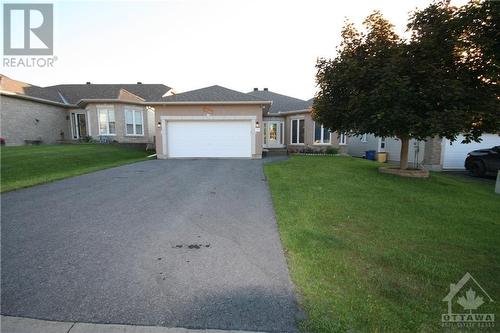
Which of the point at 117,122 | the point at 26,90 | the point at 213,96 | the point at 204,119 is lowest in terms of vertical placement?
the point at 204,119

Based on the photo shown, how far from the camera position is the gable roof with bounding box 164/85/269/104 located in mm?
14469

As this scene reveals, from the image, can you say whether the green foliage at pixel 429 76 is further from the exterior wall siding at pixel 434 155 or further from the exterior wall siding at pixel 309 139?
the exterior wall siding at pixel 309 139

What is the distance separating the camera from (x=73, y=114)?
2152 centimetres

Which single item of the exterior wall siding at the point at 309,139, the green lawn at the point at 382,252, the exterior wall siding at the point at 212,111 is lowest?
the green lawn at the point at 382,252

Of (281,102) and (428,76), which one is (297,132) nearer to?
(281,102)

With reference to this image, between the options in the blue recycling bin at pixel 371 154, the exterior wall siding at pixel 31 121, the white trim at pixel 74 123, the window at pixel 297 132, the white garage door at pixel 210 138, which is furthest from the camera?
the white trim at pixel 74 123

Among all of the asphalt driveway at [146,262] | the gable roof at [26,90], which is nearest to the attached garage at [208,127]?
the asphalt driveway at [146,262]

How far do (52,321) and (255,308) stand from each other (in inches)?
71.9

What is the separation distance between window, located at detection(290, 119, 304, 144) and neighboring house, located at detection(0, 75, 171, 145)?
1062 cm

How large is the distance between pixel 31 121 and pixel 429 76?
82.2ft

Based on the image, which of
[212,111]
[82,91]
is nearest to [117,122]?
[82,91]

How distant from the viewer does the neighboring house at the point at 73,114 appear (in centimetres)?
1708

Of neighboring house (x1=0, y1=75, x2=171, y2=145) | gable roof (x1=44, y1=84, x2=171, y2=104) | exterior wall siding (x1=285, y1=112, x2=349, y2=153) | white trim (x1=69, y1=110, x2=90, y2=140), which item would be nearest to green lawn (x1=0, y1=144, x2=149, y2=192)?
neighboring house (x1=0, y1=75, x2=171, y2=145)

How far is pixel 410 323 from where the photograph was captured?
6.97 feet
